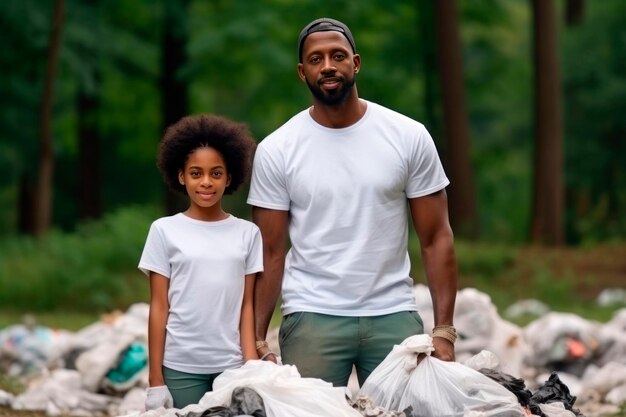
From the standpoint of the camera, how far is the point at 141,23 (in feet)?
107

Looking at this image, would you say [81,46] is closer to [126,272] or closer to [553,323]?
[126,272]

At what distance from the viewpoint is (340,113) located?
663cm

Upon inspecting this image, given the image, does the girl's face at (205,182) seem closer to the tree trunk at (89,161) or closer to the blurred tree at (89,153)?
the blurred tree at (89,153)

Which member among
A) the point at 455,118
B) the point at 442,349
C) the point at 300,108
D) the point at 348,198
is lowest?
the point at 442,349

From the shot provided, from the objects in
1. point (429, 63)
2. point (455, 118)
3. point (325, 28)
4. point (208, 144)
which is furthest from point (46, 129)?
point (325, 28)

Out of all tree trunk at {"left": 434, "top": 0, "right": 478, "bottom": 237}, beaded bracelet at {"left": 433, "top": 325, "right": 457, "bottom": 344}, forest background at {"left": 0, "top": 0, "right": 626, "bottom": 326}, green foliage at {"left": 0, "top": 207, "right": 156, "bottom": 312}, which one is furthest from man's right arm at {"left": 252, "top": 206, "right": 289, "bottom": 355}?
tree trunk at {"left": 434, "top": 0, "right": 478, "bottom": 237}

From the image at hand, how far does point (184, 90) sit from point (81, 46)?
9.05 feet

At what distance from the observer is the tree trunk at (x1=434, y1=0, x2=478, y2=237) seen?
82.9ft

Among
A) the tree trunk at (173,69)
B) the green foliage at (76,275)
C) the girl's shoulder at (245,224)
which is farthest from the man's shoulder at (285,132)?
the tree trunk at (173,69)

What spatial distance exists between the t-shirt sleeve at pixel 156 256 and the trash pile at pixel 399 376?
54 cm

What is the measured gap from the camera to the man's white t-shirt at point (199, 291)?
21.1 feet

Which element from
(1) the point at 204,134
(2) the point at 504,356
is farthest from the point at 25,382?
(1) the point at 204,134

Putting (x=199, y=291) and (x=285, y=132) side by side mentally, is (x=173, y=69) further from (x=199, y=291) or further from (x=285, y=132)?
(x=199, y=291)

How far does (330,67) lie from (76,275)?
1324cm
